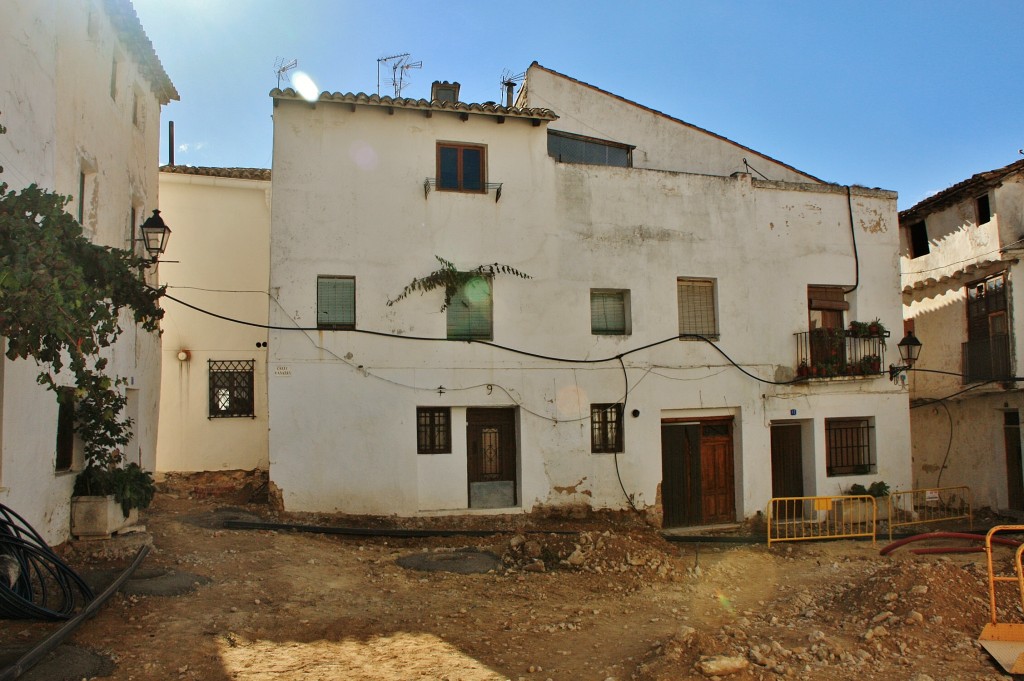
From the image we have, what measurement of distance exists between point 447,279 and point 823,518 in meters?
9.80

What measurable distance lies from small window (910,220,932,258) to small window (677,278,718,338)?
8.51m

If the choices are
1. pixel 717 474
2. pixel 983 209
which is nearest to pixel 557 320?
pixel 717 474

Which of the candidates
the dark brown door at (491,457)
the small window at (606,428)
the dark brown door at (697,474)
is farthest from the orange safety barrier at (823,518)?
the dark brown door at (491,457)

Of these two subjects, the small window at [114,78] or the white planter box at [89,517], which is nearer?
the white planter box at [89,517]

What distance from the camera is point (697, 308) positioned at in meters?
16.3

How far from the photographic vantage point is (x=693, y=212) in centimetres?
1625

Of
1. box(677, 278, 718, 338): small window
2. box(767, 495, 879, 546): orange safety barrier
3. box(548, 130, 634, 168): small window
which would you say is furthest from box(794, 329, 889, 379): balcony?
box(548, 130, 634, 168): small window

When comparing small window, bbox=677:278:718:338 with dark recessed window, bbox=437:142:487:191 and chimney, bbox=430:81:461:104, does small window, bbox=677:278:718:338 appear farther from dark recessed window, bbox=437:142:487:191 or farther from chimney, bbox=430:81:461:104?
chimney, bbox=430:81:461:104

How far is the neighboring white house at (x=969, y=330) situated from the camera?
17469 millimetres

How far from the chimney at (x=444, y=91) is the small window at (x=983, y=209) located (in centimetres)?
1327

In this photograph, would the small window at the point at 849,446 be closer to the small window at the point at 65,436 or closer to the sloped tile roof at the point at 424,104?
the sloped tile roof at the point at 424,104

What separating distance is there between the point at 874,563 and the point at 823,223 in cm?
839

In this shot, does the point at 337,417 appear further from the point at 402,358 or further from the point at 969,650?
the point at 969,650

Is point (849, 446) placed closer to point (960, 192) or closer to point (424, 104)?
point (960, 192)
